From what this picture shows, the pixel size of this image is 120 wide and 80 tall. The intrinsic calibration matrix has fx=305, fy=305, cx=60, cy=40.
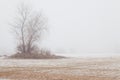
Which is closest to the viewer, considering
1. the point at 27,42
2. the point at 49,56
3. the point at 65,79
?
the point at 65,79

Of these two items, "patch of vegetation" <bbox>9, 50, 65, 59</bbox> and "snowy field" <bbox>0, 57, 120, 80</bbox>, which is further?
"patch of vegetation" <bbox>9, 50, 65, 59</bbox>

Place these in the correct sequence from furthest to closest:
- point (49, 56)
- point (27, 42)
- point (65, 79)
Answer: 1. point (27, 42)
2. point (49, 56)
3. point (65, 79)

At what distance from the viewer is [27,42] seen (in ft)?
250

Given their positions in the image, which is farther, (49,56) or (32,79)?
(49,56)

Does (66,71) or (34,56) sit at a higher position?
(34,56)

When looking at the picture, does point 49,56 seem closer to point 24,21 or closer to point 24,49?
point 24,49

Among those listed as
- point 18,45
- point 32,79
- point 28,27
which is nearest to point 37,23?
point 28,27

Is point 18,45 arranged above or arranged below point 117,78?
above

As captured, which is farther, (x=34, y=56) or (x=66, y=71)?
(x=34, y=56)

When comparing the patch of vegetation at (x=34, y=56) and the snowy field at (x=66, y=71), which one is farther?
the patch of vegetation at (x=34, y=56)

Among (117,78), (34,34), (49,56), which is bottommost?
(117,78)

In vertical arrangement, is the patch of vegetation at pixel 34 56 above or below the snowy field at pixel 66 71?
above

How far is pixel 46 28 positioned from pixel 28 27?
4848 millimetres

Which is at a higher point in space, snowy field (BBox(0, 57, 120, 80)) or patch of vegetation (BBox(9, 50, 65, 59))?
patch of vegetation (BBox(9, 50, 65, 59))
